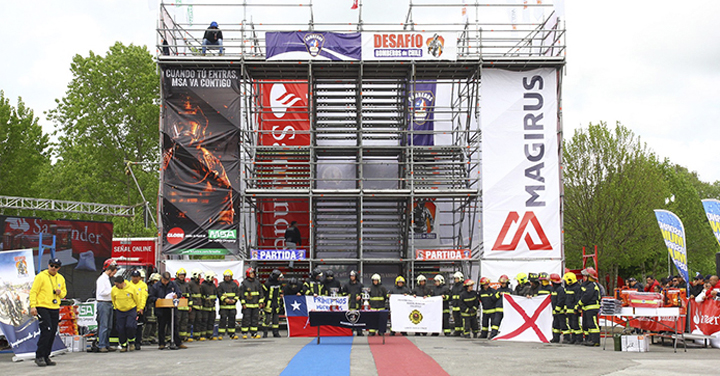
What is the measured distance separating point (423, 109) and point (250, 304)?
38.1 ft

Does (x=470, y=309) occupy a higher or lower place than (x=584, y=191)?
lower

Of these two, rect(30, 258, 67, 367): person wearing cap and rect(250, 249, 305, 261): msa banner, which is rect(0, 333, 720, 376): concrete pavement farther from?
rect(250, 249, 305, 261): msa banner

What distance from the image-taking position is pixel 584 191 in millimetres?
39000

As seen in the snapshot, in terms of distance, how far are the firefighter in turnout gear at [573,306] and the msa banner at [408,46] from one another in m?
10.5

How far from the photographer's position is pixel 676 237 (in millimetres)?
17172

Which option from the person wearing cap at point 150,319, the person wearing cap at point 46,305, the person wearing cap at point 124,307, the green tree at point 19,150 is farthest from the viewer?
the green tree at point 19,150

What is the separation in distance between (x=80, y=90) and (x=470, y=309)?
35550 mm

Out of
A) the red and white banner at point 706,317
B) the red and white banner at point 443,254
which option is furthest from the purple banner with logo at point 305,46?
the red and white banner at point 706,317

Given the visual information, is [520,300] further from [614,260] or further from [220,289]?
[614,260]

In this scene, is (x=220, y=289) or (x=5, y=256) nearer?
(x=5, y=256)

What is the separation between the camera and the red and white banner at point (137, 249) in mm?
32938

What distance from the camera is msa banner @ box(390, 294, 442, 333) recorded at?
19938 millimetres

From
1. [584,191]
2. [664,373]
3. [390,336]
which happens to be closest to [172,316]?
[390,336]

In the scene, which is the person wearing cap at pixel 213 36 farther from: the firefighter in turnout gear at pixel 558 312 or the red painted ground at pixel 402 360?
the firefighter in turnout gear at pixel 558 312
